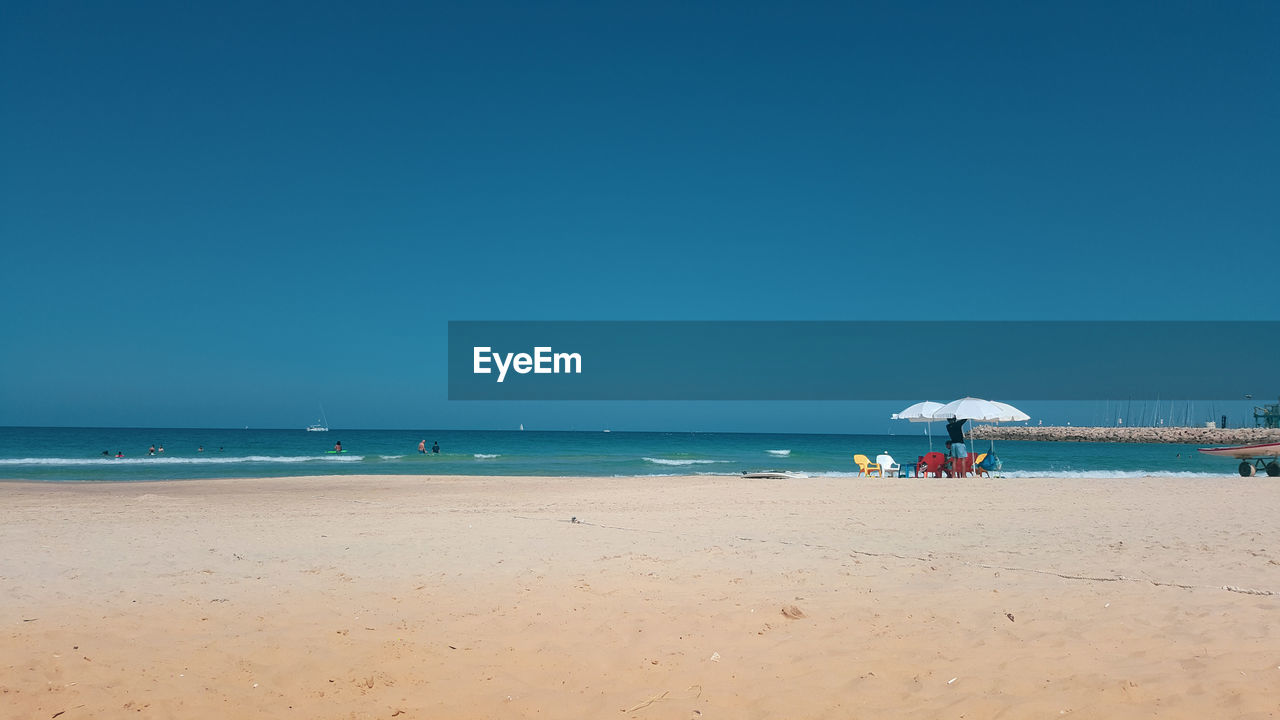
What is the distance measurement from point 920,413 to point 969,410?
66.0 inches

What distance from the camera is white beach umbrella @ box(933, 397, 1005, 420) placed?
21469 millimetres

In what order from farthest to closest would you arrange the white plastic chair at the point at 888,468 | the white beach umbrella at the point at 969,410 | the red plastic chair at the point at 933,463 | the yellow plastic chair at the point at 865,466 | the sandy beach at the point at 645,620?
the yellow plastic chair at the point at 865,466, the white plastic chair at the point at 888,468, the red plastic chair at the point at 933,463, the white beach umbrella at the point at 969,410, the sandy beach at the point at 645,620

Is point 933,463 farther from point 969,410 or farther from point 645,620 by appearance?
point 645,620

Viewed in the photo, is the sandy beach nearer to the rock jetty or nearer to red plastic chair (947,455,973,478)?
red plastic chair (947,455,973,478)

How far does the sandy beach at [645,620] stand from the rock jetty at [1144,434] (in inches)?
3197

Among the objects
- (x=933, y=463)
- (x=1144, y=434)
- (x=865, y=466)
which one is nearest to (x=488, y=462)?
(x=865, y=466)

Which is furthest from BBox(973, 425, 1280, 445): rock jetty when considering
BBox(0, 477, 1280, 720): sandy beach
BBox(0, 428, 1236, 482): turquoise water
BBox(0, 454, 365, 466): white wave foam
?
BBox(0, 477, 1280, 720): sandy beach

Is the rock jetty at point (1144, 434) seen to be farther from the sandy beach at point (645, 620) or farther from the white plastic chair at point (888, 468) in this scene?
the sandy beach at point (645, 620)

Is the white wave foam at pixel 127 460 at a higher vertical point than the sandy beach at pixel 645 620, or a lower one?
lower

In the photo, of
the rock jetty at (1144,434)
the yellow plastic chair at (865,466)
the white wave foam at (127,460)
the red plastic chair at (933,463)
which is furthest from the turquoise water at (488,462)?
the rock jetty at (1144,434)

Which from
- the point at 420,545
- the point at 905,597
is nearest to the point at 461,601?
the point at 420,545

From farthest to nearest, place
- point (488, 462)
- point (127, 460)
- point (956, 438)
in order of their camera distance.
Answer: point (488, 462)
point (127, 460)
point (956, 438)

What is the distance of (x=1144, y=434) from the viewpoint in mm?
97625

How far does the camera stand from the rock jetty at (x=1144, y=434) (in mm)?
86125
